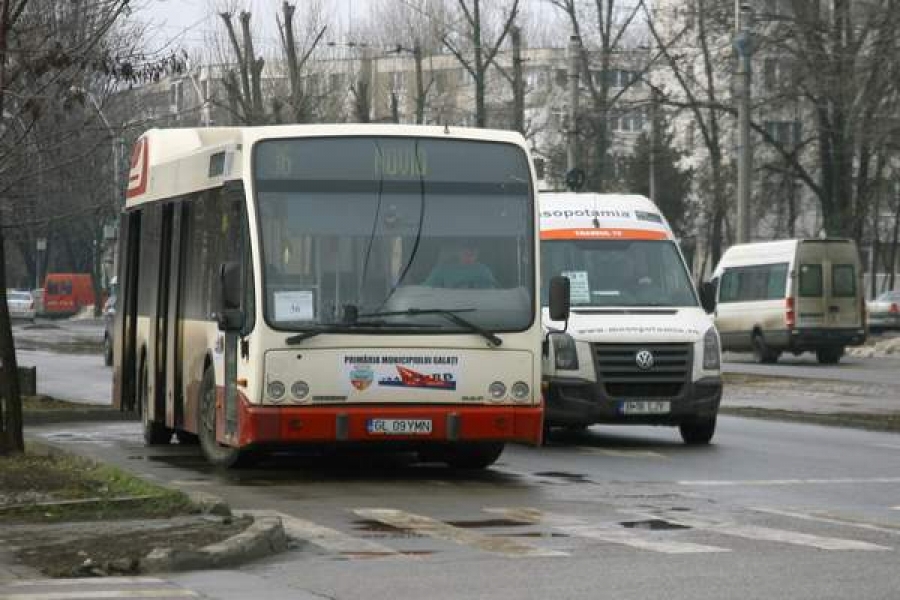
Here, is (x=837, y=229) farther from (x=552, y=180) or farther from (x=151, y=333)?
(x=151, y=333)

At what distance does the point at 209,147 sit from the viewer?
707 inches

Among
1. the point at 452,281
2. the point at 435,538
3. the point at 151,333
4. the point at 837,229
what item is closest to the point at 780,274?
the point at 837,229

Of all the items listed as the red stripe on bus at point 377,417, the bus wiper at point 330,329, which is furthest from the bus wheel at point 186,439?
the bus wiper at point 330,329

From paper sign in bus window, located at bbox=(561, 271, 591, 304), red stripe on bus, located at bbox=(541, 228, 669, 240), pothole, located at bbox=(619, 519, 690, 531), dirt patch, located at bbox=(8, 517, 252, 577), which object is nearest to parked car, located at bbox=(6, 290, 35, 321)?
red stripe on bus, located at bbox=(541, 228, 669, 240)

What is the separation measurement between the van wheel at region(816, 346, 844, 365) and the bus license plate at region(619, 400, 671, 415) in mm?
26835

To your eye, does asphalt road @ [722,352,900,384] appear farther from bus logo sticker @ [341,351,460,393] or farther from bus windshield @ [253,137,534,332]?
bus logo sticker @ [341,351,460,393]

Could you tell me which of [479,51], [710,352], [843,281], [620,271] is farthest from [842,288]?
[710,352]

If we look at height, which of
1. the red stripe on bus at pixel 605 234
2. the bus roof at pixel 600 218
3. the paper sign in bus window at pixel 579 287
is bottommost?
the paper sign in bus window at pixel 579 287

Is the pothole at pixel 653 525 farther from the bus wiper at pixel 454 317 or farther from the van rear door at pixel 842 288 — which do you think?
the van rear door at pixel 842 288

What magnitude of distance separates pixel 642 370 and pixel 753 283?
27.9 meters

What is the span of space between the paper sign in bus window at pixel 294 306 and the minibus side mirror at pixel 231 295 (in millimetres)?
311

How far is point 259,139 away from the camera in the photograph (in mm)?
16703

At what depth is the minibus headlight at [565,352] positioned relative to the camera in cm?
2033

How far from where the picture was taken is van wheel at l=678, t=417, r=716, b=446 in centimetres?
2101
